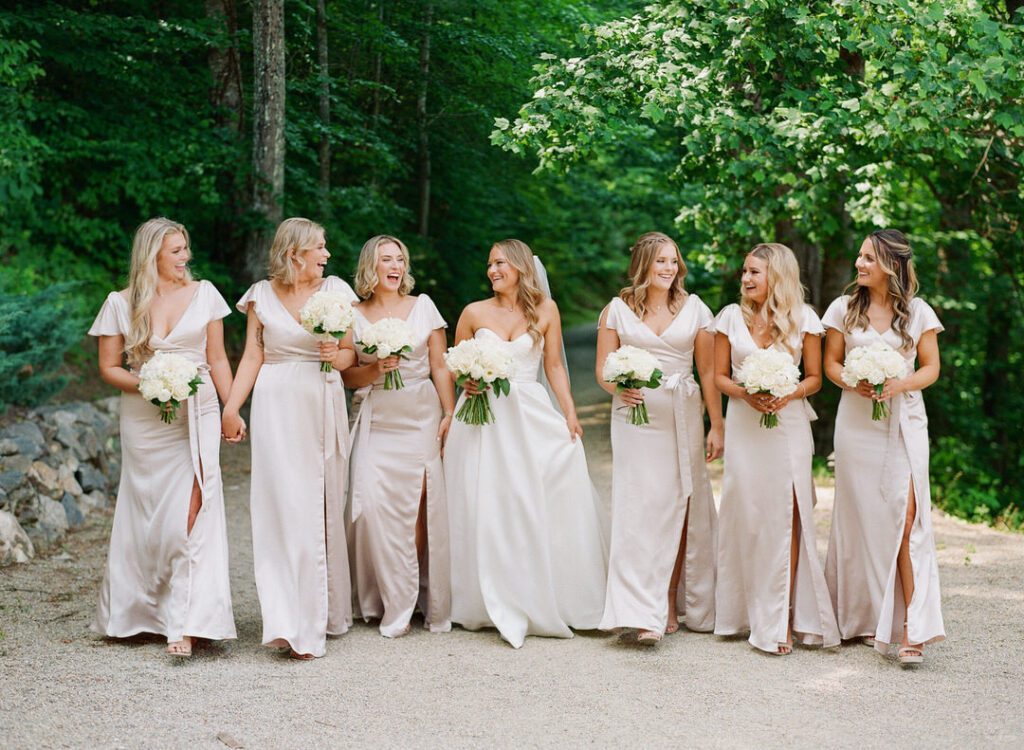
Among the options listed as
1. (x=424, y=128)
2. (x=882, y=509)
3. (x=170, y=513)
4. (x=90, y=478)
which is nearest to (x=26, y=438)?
(x=90, y=478)

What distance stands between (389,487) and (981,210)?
8.45m

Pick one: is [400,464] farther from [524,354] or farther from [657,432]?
[657,432]

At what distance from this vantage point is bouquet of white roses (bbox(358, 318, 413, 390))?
6.04 meters

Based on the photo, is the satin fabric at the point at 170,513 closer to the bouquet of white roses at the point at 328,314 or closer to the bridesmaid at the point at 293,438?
the bridesmaid at the point at 293,438

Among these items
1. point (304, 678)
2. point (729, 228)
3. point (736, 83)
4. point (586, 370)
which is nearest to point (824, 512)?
point (729, 228)

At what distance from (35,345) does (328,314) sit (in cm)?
521

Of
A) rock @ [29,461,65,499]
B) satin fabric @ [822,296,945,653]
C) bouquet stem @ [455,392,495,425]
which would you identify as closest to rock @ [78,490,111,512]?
rock @ [29,461,65,499]

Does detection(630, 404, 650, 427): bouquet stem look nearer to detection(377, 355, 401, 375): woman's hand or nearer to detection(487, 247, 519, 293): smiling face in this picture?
detection(487, 247, 519, 293): smiling face

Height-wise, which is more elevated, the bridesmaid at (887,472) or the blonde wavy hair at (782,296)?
A: the blonde wavy hair at (782,296)

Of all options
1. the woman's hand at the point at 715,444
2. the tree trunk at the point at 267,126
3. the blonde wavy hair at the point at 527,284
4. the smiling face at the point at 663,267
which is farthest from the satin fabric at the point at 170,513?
the tree trunk at the point at 267,126

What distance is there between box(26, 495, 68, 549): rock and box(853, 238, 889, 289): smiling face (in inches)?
268

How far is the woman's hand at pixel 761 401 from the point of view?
5895 mm

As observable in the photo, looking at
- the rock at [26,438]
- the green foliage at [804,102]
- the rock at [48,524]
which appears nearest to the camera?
the green foliage at [804,102]

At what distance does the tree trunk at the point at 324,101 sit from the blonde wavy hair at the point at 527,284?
637 centimetres
